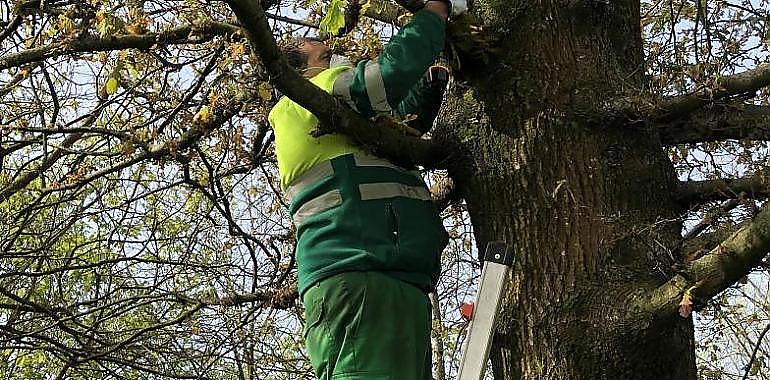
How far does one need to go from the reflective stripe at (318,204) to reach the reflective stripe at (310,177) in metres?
0.06

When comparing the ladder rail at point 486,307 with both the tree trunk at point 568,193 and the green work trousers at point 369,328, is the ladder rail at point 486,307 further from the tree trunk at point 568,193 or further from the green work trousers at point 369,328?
the green work trousers at point 369,328

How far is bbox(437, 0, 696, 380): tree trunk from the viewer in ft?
9.39

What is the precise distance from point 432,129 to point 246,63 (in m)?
0.95

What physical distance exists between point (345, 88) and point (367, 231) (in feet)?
1.52

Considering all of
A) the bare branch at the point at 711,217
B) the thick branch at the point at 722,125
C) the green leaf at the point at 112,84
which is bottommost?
the bare branch at the point at 711,217

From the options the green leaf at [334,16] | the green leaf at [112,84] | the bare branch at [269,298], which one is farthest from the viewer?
the bare branch at [269,298]

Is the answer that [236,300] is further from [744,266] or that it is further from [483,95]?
[744,266]

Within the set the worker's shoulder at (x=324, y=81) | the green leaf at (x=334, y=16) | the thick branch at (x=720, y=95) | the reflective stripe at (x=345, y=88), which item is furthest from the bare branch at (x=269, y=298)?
the thick branch at (x=720, y=95)

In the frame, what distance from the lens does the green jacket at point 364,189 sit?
10.1 ft

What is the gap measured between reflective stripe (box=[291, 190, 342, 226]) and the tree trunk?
0.41 meters

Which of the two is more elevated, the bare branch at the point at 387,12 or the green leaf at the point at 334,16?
the bare branch at the point at 387,12

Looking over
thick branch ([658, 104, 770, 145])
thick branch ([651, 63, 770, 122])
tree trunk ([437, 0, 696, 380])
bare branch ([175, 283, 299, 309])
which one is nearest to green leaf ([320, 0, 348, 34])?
tree trunk ([437, 0, 696, 380])

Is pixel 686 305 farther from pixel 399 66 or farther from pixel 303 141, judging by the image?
pixel 303 141

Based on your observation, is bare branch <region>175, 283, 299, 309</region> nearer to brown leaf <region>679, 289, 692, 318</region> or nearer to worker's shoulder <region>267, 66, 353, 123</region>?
worker's shoulder <region>267, 66, 353, 123</region>
